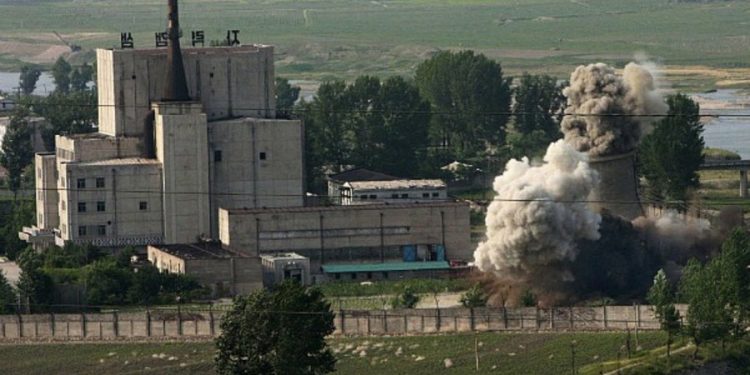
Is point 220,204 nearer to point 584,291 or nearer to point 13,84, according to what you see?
point 584,291

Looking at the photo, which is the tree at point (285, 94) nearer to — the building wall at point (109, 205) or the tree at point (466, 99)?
the tree at point (466, 99)

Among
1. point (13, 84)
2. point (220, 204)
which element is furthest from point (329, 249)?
point (13, 84)

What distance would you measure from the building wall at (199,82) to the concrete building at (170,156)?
0.03 metres

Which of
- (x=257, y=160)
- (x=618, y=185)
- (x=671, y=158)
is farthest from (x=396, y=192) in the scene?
(x=618, y=185)

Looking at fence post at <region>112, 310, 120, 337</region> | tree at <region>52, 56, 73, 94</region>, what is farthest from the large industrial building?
tree at <region>52, 56, 73, 94</region>

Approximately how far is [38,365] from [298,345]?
1232cm

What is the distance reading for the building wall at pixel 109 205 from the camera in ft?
301

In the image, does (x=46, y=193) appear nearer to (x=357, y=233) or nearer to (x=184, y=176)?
(x=184, y=176)

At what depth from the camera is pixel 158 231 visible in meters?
92.1

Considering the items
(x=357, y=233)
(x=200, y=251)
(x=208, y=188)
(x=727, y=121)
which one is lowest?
(x=200, y=251)

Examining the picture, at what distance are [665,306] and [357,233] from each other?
1893 cm

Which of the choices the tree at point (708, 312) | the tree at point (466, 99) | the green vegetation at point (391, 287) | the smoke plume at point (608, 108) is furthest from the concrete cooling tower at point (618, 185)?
the tree at point (466, 99)

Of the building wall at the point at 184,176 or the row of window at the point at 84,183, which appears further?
the building wall at the point at 184,176

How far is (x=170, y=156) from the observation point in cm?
9212
